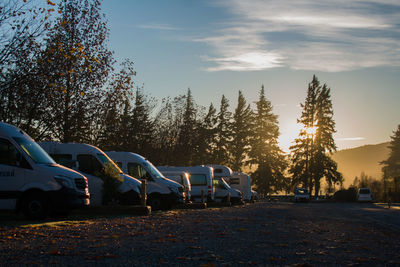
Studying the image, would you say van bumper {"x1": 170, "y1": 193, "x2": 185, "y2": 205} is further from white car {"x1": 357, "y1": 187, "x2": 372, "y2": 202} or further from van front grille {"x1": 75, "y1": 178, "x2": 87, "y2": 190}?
white car {"x1": 357, "y1": 187, "x2": 372, "y2": 202}

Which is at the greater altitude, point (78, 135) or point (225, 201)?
point (78, 135)

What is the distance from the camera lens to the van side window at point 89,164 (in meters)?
18.7

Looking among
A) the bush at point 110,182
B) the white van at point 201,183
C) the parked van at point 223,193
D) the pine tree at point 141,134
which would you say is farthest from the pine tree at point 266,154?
the bush at point 110,182

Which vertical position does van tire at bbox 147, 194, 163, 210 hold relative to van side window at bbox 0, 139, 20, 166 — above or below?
below

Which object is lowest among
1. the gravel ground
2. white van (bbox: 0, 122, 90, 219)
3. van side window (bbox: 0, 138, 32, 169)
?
the gravel ground

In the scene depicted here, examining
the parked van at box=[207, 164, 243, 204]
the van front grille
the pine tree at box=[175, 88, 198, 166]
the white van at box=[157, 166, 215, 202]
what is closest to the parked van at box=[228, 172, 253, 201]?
the parked van at box=[207, 164, 243, 204]

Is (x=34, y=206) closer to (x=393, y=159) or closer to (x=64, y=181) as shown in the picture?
(x=64, y=181)

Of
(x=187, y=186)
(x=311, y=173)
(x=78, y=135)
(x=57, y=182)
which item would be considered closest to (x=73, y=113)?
(x=78, y=135)

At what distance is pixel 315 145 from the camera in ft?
236

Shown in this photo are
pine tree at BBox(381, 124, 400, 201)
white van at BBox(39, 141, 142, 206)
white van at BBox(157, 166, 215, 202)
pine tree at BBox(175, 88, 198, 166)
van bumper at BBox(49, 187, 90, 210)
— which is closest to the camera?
van bumper at BBox(49, 187, 90, 210)

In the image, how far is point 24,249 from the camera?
8078 mm

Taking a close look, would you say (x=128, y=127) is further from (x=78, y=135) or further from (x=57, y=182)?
(x=57, y=182)

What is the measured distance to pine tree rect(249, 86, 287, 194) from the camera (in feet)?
246

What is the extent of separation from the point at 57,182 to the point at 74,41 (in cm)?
1369
